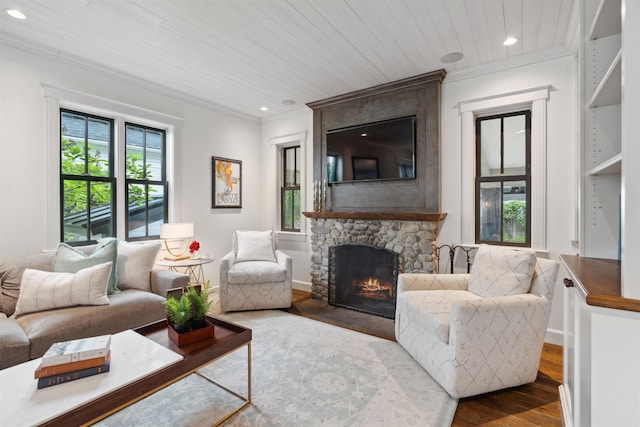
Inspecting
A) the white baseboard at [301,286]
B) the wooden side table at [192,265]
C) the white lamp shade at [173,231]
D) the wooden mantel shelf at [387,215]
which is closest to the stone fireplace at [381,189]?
the wooden mantel shelf at [387,215]

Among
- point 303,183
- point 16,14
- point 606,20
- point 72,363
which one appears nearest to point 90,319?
point 72,363

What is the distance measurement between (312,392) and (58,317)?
6.00 ft

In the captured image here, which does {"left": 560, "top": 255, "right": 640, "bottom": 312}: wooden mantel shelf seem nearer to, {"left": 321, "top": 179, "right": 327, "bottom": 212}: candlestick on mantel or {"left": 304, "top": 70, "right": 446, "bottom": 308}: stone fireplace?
{"left": 304, "top": 70, "right": 446, "bottom": 308}: stone fireplace

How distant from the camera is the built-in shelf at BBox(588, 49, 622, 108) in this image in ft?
4.11

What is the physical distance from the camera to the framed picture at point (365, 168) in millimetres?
3670

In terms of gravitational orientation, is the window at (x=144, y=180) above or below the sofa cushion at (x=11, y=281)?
above

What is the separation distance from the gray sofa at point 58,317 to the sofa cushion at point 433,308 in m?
2.05

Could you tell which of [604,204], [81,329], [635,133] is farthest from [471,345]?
[81,329]

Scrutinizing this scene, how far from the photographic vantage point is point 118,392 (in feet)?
4.16

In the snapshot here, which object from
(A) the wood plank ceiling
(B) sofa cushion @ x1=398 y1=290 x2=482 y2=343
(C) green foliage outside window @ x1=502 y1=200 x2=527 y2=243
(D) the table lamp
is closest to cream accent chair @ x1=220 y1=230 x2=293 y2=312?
(D) the table lamp

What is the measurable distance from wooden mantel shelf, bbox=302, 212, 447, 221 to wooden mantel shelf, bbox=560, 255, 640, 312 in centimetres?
152

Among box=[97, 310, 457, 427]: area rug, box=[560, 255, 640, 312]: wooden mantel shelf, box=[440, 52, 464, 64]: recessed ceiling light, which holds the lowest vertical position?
box=[97, 310, 457, 427]: area rug

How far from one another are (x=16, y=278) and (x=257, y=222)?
2932mm

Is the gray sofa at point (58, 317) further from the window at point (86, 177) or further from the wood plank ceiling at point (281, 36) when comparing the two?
the wood plank ceiling at point (281, 36)
